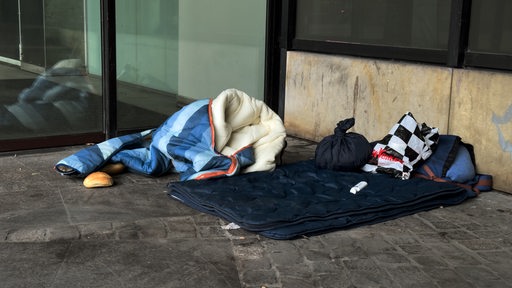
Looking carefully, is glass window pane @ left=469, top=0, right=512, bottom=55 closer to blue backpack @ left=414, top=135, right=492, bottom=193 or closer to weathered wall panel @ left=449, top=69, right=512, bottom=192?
weathered wall panel @ left=449, top=69, right=512, bottom=192

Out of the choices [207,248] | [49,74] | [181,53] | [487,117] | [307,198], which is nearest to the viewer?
[207,248]

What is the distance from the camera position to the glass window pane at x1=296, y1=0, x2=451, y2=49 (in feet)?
18.0

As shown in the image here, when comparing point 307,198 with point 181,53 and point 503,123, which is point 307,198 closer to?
point 503,123

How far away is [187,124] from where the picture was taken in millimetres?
5312

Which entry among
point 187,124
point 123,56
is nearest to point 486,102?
point 187,124

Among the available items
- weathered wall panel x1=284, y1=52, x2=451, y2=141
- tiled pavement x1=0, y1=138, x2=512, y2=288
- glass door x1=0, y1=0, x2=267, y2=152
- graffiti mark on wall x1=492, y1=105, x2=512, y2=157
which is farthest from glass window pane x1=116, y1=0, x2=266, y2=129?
graffiti mark on wall x1=492, y1=105, x2=512, y2=157

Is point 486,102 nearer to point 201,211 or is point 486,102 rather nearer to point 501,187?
point 501,187

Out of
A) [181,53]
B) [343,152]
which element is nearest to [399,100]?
[343,152]

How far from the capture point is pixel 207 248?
3.70m

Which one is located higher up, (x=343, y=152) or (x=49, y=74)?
(x=49, y=74)

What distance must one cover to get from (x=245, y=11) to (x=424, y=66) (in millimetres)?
2237

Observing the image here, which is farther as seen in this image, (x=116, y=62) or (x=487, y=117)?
(x=116, y=62)

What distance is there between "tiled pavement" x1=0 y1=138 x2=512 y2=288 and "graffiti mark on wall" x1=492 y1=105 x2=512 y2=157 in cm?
44

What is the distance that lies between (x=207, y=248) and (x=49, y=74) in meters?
3.02
